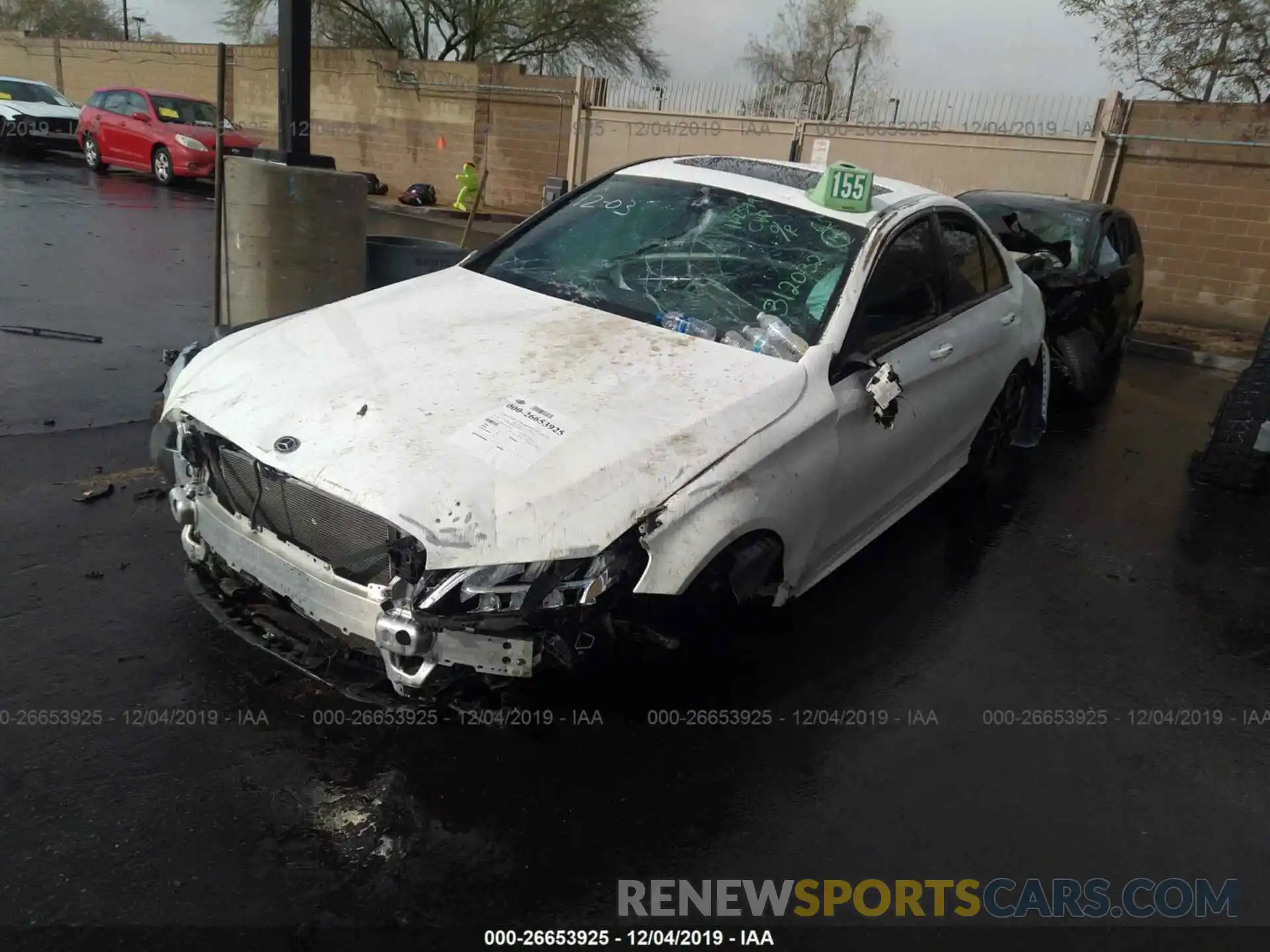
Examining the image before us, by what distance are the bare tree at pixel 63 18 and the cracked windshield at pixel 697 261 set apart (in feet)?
201

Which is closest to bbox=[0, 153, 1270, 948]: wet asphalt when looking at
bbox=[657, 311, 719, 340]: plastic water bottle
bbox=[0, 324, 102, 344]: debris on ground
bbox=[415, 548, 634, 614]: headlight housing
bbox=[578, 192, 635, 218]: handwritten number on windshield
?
bbox=[415, 548, 634, 614]: headlight housing

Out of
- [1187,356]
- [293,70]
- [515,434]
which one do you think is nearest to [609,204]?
[515,434]

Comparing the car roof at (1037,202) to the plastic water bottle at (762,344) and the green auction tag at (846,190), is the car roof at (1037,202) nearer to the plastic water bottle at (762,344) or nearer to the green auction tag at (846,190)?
the green auction tag at (846,190)

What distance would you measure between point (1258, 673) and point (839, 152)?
14143 mm

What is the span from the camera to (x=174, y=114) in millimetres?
18453

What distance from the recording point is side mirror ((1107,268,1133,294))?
8.27 meters

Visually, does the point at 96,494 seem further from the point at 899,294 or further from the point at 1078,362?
the point at 1078,362

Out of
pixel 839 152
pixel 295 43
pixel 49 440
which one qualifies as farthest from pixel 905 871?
pixel 839 152

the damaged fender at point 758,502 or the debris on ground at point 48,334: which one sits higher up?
the damaged fender at point 758,502

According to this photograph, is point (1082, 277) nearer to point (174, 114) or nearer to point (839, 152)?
point (839, 152)

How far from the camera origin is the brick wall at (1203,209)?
1341 cm

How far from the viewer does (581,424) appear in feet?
9.78

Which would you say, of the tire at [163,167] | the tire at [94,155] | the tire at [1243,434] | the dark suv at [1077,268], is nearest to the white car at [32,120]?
the tire at [94,155]

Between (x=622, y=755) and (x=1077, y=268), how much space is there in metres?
6.72
